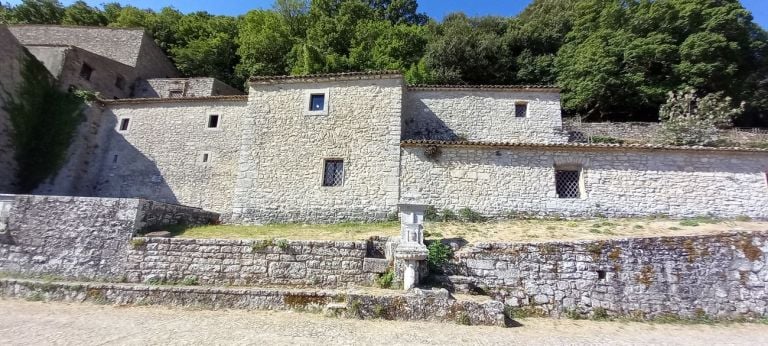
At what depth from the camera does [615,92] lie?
21047 mm

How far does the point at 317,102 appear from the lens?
13688 mm

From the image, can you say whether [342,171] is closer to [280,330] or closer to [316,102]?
[316,102]

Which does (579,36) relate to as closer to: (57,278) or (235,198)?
(235,198)

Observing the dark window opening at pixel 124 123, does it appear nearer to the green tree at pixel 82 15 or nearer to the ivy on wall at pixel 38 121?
the ivy on wall at pixel 38 121

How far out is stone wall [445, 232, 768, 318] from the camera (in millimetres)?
7051

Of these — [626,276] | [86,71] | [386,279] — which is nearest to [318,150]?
[386,279]

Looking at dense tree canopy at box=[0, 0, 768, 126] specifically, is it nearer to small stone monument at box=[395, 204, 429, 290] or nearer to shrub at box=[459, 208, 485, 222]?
shrub at box=[459, 208, 485, 222]

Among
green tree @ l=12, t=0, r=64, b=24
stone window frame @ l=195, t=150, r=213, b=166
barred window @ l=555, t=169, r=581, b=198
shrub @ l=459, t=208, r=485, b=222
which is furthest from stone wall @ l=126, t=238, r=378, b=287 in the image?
green tree @ l=12, t=0, r=64, b=24

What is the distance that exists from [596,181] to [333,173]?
9.35 metres

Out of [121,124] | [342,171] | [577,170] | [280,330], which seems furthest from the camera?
[121,124]

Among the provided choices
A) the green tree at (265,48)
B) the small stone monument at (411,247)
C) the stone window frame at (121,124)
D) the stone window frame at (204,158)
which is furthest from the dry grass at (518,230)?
the green tree at (265,48)

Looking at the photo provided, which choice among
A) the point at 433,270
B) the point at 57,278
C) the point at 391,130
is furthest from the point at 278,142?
the point at 433,270

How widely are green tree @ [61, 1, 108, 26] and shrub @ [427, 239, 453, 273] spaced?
36.3 meters

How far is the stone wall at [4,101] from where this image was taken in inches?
555
